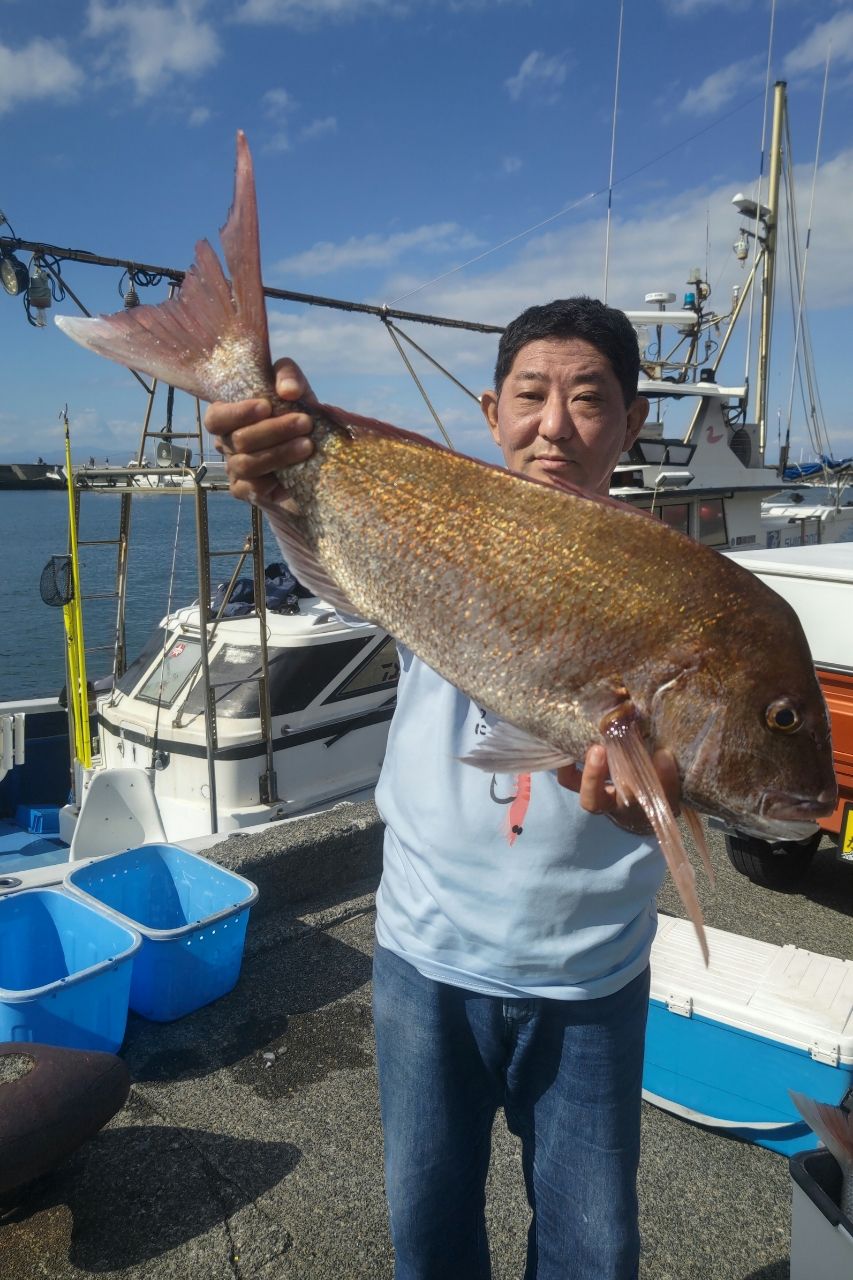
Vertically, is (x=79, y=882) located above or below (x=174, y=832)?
above

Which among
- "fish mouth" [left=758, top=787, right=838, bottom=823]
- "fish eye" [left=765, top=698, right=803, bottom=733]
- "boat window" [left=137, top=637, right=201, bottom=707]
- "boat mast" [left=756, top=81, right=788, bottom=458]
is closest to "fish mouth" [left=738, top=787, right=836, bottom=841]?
"fish mouth" [left=758, top=787, right=838, bottom=823]

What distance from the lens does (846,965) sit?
3568 millimetres

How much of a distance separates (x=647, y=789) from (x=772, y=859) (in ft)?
15.8

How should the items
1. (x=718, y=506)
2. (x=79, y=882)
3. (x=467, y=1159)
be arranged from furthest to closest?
(x=718, y=506) → (x=79, y=882) → (x=467, y=1159)

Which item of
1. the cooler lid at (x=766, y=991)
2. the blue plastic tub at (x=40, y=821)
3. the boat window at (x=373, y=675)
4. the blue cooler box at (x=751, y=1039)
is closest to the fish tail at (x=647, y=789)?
the cooler lid at (x=766, y=991)

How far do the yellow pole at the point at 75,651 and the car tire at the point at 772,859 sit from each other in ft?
19.2

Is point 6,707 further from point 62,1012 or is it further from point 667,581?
point 667,581

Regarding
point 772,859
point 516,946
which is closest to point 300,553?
point 516,946

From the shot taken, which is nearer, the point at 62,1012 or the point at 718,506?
the point at 62,1012

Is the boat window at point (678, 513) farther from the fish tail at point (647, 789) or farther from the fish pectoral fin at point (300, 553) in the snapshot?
the fish tail at point (647, 789)

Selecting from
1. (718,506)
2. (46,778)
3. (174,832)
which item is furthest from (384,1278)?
(718,506)

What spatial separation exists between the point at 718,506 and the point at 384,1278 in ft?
43.1

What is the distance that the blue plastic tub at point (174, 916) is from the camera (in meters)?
4.16

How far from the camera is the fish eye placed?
1.62m
